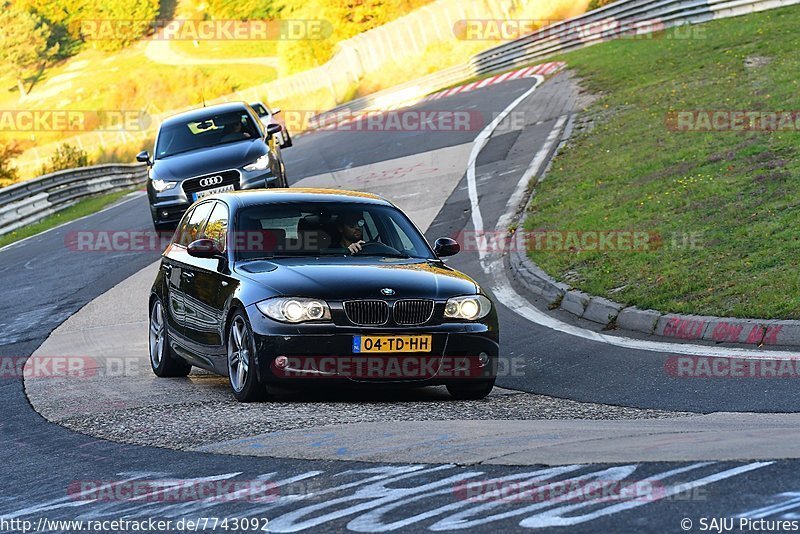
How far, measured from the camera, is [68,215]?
3198cm

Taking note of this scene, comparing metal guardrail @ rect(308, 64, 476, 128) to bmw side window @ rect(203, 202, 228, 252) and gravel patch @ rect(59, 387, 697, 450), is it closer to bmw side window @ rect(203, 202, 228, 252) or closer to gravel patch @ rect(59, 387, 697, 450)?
bmw side window @ rect(203, 202, 228, 252)

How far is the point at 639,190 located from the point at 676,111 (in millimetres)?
5999

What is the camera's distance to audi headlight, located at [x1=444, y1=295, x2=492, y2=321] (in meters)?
9.45

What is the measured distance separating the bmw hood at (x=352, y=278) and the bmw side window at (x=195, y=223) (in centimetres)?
147

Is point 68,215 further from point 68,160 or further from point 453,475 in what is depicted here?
point 453,475

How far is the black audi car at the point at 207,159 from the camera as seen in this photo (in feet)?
66.8

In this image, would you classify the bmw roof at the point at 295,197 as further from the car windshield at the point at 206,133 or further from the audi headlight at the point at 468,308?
the car windshield at the point at 206,133

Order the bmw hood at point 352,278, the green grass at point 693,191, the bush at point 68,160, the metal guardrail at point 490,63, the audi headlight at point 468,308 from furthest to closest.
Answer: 1. the bush at point 68,160
2. the metal guardrail at point 490,63
3. the green grass at point 693,191
4. the audi headlight at point 468,308
5. the bmw hood at point 352,278

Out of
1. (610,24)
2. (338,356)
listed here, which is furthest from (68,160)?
(338,356)

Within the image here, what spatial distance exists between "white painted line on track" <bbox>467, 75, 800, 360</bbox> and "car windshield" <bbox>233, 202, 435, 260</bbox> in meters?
2.24

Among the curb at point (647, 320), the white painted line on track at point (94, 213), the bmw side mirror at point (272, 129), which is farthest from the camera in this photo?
the white painted line on track at point (94, 213)

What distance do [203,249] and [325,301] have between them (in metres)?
1.55

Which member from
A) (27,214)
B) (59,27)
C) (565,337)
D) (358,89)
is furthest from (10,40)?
(565,337)

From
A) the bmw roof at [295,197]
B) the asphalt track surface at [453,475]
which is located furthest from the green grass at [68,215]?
the bmw roof at [295,197]
